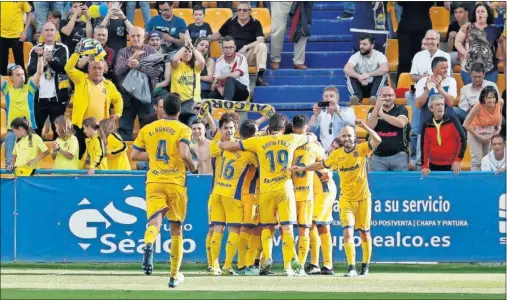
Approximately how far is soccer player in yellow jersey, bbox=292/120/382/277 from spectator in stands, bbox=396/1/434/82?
5.65m

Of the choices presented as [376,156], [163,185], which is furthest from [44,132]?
[163,185]

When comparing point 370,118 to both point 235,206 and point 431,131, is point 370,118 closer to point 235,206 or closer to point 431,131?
point 431,131

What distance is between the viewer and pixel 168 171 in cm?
1440

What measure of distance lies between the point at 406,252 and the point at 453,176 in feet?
4.23

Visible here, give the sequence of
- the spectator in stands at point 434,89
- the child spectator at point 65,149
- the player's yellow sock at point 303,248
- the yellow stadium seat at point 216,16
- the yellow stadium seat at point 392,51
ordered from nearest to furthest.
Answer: the player's yellow sock at point 303,248 → the child spectator at point 65,149 → the spectator in stands at point 434,89 → the yellow stadium seat at point 392,51 → the yellow stadium seat at point 216,16

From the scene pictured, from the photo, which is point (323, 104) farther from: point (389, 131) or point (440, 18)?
point (440, 18)

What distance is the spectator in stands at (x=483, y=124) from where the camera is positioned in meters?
19.8

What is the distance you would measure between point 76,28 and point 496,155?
7923mm

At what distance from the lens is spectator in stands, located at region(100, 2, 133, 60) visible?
72.6 ft

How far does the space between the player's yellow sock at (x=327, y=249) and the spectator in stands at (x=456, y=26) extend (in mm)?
6132

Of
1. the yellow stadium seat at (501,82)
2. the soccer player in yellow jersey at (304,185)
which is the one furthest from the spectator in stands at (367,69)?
the soccer player in yellow jersey at (304,185)

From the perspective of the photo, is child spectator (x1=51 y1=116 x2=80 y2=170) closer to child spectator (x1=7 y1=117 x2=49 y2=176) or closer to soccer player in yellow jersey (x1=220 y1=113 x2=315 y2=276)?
child spectator (x1=7 y1=117 x2=49 y2=176)

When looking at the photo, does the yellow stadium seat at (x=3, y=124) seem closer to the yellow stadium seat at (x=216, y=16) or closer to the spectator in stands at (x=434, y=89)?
the yellow stadium seat at (x=216, y=16)

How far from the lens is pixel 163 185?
47.1ft
